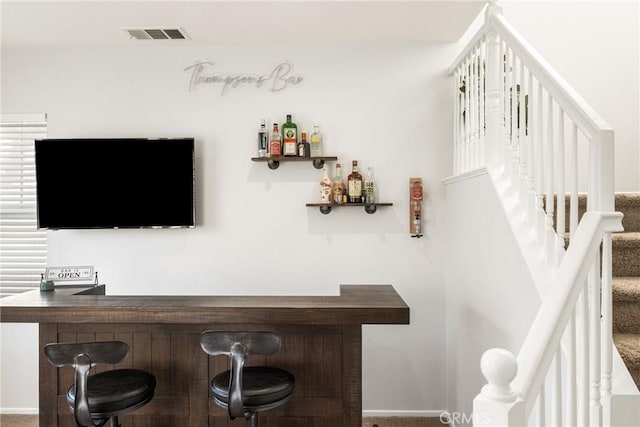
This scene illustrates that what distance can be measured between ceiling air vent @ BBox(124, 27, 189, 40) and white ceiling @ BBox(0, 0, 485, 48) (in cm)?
5

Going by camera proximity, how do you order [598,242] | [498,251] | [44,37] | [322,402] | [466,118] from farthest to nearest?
[44,37], [466,118], [322,402], [498,251], [598,242]

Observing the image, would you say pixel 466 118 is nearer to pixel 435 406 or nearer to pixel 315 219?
pixel 315 219

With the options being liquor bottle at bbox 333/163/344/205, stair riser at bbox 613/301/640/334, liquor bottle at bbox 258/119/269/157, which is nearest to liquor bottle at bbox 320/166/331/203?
liquor bottle at bbox 333/163/344/205

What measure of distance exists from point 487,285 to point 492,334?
0.86 ft

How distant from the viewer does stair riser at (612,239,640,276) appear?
2371 millimetres

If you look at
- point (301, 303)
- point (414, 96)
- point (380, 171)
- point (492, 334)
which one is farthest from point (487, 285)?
point (414, 96)

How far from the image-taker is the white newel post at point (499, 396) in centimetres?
112

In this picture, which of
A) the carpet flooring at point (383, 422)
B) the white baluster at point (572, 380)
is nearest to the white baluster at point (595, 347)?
the white baluster at point (572, 380)

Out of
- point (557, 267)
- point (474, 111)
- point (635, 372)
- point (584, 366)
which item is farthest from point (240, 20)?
point (635, 372)

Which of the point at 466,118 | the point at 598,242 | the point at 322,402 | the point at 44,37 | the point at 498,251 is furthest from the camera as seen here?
the point at 44,37

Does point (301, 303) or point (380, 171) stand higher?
point (380, 171)

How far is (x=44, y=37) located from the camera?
11.3ft

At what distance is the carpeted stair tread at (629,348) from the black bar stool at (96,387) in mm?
2132

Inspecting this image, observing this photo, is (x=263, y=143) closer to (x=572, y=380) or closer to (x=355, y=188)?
(x=355, y=188)
